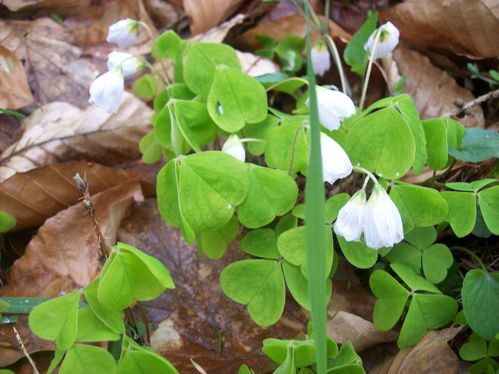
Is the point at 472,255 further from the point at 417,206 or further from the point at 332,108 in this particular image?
the point at 332,108

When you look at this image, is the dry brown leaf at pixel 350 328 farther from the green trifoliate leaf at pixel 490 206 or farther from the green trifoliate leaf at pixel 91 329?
the green trifoliate leaf at pixel 91 329

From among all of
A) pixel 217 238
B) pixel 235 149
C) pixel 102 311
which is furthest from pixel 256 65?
pixel 102 311

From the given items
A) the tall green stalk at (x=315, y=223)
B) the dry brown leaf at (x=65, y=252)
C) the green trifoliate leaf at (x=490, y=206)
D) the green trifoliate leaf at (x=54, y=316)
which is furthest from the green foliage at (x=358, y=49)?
the green trifoliate leaf at (x=54, y=316)

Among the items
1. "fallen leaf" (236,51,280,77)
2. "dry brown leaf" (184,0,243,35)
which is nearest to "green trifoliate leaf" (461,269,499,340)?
"fallen leaf" (236,51,280,77)

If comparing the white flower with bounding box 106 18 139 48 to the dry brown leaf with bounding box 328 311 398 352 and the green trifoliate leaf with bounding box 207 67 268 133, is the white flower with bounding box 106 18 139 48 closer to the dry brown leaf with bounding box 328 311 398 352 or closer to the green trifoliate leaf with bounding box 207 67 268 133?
the green trifoliate leaf with bounding box 207 67 268 133

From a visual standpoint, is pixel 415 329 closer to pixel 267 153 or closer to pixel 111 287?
pixel 267 153
